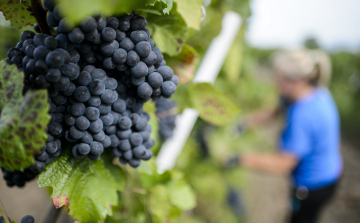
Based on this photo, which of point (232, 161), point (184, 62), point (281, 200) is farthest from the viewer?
point (281, 200)

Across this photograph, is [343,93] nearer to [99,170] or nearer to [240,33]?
[240,33]

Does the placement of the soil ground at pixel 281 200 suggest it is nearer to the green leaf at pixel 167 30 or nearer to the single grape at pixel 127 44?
the green leaf at pixel 167 30

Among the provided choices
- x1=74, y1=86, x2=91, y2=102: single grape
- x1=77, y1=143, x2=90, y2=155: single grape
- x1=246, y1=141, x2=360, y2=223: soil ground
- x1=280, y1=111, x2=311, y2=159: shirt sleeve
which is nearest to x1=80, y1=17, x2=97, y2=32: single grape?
x1=74, y1=86, x2=91, y2=102: single grape

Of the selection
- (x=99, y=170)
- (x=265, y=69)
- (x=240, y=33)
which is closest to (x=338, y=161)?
(x=240, y=33)

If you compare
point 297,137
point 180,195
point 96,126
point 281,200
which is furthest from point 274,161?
point 281,200

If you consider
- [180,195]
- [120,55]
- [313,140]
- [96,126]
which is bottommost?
[313,140]

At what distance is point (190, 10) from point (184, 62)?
16 cm

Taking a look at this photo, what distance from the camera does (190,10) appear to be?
508 millimetres

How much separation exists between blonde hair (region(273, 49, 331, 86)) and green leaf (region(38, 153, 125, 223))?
206 centimetres

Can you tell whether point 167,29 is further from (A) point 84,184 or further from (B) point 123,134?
(A) point 84,184

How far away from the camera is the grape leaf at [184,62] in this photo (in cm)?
62

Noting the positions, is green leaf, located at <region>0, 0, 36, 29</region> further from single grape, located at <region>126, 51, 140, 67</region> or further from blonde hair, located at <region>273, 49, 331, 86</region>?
blonde hair, located at <region>273, 49, 331, 86</region>

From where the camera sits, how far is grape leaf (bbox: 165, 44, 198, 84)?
62 cm

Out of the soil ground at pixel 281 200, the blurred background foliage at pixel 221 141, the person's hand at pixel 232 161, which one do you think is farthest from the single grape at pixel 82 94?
the soil ground at pixel 281 200
